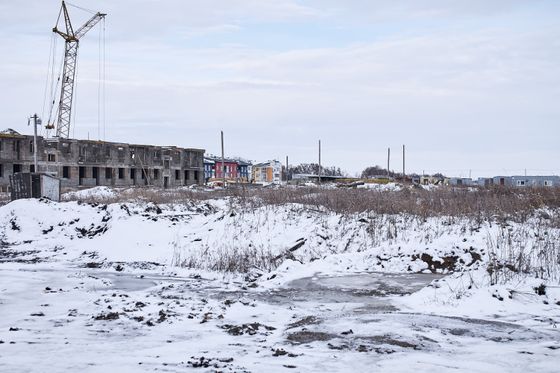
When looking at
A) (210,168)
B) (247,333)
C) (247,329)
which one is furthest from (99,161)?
(247,333)

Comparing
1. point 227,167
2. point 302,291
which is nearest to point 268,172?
point 227,167

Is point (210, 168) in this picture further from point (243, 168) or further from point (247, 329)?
point (247, 329)

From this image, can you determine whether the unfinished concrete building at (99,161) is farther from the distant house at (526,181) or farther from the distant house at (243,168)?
the distant house at (243,168)

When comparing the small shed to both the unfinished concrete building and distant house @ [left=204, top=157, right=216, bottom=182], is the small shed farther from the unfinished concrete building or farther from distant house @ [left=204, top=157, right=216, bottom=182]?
distant house @ [left=204, top=157, right=216, bottom=182]

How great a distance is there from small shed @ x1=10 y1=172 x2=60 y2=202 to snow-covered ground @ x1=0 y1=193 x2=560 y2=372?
601cm

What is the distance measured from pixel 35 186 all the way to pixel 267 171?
3808 inches

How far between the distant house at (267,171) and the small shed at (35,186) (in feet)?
308

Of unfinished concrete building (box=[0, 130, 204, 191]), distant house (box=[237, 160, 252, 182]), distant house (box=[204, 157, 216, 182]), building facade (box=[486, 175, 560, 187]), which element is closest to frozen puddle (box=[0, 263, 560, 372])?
building facade (box=[486, 175, 560, 187])

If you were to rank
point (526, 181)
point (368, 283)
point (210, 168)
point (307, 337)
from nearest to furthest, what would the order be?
point (307, 337)
point (368, 283)
point (526, 181)
point (210, 168)

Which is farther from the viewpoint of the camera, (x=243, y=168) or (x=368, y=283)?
(x=243, y=168)

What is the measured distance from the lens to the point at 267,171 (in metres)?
121

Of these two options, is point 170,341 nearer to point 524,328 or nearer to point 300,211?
point 524,328

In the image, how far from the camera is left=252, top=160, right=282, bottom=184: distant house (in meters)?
120

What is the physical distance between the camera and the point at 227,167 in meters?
116
